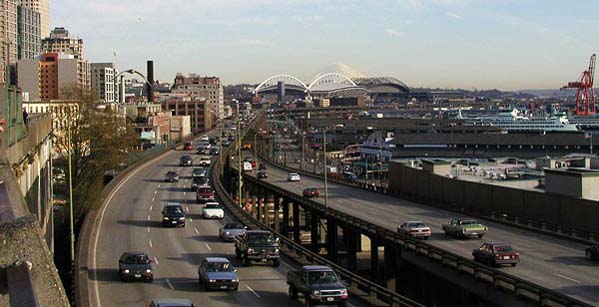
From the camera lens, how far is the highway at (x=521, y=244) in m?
29.3

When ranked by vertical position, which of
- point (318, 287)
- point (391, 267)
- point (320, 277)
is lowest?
point (391, 267)

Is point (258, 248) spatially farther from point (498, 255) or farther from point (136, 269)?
point (498, 255)

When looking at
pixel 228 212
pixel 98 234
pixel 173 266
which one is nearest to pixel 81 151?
pixel 228 212

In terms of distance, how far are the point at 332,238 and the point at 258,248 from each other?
79.7 ft

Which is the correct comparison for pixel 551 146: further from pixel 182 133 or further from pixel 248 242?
pixel 248 242

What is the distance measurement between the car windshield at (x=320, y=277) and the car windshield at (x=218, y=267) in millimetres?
3802

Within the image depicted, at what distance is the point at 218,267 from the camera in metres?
27.0

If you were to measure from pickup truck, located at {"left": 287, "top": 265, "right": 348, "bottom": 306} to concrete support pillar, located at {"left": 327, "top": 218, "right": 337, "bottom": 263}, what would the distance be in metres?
28.5

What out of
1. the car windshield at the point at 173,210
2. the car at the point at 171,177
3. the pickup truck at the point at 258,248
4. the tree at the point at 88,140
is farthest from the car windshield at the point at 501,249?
the car at the point at 171,177

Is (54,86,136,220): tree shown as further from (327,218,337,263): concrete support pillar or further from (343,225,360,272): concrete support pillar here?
(343,225,360,272): concrete support pillar

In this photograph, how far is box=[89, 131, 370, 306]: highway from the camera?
25094 mm

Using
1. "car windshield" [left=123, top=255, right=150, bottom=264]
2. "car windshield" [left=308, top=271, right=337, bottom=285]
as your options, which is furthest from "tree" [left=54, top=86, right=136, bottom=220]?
"car windshield" [left=308, top=271, right=337, bottom=285]

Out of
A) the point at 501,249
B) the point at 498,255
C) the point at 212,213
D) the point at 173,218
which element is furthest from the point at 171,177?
the point at 498,255

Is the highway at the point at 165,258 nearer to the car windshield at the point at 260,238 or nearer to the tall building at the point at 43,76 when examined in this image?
the car windshield at the point at 260,238
